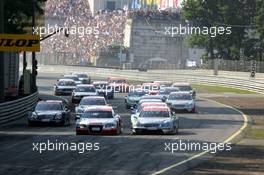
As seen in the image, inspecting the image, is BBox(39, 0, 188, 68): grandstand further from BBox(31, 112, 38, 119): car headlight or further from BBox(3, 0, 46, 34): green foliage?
BBox(31, 112, 38, 119): car headlight

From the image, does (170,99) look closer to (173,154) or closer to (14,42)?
(14,42)

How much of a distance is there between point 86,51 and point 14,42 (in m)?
92.1

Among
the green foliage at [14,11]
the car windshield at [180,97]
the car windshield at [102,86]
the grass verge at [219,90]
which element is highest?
the green foliage at [14,11]

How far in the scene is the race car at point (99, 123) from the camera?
111ft

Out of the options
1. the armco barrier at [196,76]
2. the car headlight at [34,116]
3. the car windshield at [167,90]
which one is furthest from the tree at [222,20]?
the car headlight at [34,116]

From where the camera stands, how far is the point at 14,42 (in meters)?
47.1

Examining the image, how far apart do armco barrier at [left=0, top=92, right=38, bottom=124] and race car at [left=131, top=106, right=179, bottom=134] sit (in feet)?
28.6

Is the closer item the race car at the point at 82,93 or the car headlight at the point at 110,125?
the car headlight at the point at 110,125

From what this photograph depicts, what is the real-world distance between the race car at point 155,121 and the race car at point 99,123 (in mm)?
823

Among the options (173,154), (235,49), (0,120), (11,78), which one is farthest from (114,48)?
(173,154)

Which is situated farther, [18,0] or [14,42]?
[18,0]

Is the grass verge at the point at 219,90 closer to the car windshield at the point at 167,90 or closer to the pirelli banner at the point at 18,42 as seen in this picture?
the car windshield at the point at 167,90

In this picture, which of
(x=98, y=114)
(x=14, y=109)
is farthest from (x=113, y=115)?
(x=14, y=109)

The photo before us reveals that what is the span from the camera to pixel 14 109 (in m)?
45.2
